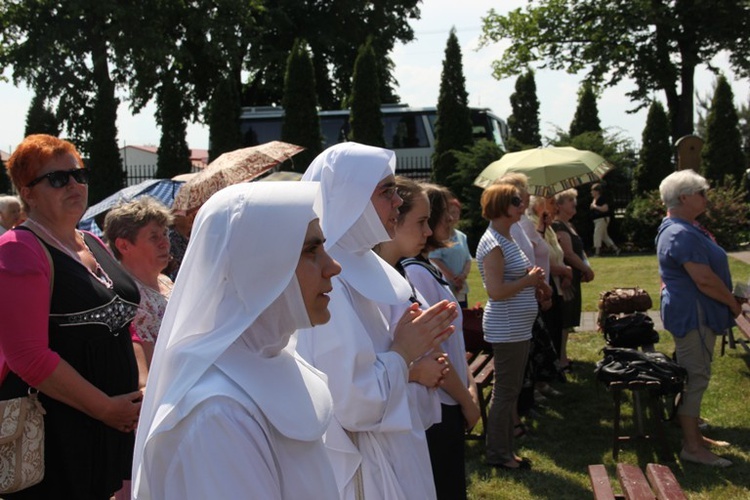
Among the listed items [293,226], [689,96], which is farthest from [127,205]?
[689,96]

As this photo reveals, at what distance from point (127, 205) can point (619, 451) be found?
4.19m

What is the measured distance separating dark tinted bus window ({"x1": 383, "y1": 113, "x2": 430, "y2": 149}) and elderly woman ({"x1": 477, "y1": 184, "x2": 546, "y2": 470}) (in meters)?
21.0

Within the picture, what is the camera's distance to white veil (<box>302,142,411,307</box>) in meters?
2.98

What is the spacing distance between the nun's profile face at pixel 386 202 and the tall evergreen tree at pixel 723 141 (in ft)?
75.2

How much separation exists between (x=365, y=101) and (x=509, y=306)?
18.9 metres

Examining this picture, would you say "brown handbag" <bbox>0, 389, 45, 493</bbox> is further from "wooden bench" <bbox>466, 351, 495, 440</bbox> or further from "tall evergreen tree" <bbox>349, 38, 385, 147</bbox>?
"tall evergreen tree" <bbox>349, 38, 385, 147</bbox>

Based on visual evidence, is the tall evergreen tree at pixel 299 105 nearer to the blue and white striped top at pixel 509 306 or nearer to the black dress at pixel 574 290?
the black dress at pixel 574 290

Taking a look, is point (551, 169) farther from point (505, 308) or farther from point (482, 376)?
point (505, 308)

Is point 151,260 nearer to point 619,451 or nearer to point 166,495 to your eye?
point 166,495

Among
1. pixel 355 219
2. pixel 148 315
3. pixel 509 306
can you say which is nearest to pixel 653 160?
pixel 509 306

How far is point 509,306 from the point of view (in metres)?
5.88

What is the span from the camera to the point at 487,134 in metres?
27.2

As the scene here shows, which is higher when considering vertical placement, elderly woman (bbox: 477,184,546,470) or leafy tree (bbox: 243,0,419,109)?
leafy tree (bbox: 243,0,419,109)

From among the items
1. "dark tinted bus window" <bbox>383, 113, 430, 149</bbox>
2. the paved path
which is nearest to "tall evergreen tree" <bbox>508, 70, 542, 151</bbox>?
"dark tinted bus window" <bbox>383, 113, 430, 149</bbox>
